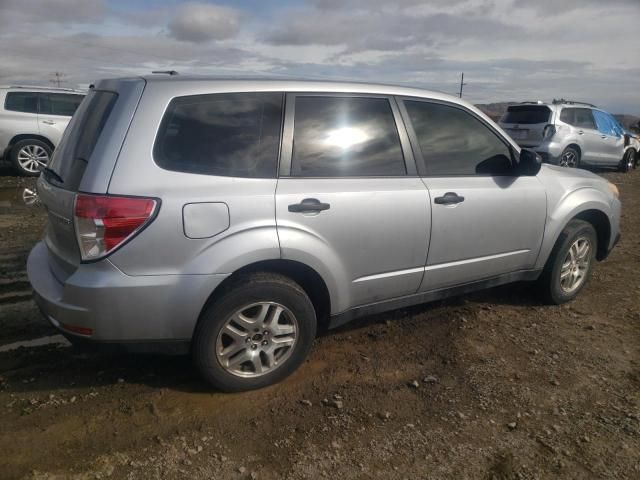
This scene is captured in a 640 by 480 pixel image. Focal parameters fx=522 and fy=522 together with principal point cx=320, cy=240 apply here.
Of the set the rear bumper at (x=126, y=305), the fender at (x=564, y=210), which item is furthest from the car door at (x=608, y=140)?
the rear bumper at (x=126, y=305)

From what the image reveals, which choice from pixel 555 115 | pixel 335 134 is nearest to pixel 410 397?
pixel 335 134

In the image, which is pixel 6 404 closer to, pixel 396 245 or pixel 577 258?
pixel 396 245

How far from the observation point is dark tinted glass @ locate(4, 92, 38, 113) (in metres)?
10.3

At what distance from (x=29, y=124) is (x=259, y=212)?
9614 mm

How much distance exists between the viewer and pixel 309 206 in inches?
117

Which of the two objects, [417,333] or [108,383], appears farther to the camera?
[417,333]

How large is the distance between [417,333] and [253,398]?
1443 mm

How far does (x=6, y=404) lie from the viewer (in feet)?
9.45

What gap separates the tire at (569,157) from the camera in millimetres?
11859

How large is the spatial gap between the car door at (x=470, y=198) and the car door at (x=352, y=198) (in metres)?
0.13

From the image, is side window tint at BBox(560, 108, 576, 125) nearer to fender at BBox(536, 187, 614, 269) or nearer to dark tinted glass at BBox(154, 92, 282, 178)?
fender at BBox(536, 187, 614, 269)

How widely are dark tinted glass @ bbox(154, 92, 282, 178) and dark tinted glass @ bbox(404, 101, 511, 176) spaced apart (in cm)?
109

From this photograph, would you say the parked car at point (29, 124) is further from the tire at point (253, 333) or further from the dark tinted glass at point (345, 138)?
the tire at point (253, 333)

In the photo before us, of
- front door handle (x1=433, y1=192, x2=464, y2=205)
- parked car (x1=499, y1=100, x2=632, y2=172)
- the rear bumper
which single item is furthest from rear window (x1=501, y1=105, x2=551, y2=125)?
the rear bumper
